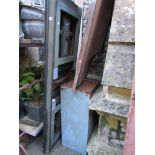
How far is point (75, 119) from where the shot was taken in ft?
5.74

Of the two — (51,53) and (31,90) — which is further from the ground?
(51,53)

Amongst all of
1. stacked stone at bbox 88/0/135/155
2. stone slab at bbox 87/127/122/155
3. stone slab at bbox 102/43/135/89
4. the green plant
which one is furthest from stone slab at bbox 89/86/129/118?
the green plant

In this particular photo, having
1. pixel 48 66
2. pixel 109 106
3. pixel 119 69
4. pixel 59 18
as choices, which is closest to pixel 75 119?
pixel 109 106

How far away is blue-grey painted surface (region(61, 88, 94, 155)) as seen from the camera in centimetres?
166

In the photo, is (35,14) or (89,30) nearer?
(89,30)

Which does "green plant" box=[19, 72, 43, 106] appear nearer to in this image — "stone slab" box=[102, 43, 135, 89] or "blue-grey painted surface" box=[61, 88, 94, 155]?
"blue-grey painted surface" box=[61, 88, 94, 155]

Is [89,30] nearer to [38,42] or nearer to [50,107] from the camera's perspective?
[38,42]

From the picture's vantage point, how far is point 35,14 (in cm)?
173

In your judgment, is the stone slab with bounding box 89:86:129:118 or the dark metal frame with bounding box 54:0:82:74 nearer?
the stone slab with bounding box 89:86:129:118

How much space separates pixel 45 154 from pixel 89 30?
4.08 feet

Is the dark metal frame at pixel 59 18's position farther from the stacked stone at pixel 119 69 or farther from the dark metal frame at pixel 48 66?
the stacked stone at pixel 119 69

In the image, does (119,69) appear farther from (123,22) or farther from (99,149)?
(99,149)
